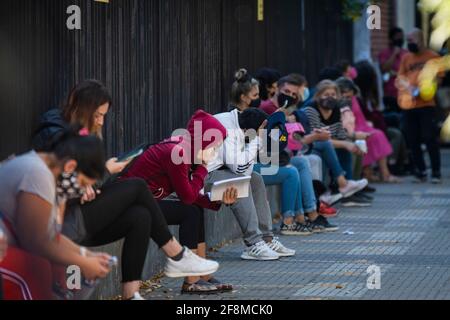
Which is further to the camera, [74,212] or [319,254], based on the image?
[319,254]

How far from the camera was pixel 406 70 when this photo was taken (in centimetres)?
1633

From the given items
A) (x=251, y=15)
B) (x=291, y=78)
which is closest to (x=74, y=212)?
(x=291, y=78)

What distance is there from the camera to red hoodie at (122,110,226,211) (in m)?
7.75

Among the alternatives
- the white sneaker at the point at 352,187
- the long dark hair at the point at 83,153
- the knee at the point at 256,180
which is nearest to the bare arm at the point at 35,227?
the long dark hair at the point at 83,153

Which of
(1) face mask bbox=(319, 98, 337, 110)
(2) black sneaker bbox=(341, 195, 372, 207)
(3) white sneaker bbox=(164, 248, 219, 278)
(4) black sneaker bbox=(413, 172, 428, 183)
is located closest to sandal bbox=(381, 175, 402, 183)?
(4) black sneaker bbox=(413, 172, 428, 183)

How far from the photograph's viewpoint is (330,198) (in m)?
13.0

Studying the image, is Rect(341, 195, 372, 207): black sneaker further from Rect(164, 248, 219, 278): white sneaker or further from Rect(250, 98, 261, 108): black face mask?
Rect(164, 248, 219, 278): white sneaker

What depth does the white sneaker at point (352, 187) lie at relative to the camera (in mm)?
13250

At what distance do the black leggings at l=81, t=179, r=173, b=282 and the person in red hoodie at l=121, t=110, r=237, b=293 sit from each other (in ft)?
2.49

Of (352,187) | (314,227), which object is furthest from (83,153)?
(352,187)

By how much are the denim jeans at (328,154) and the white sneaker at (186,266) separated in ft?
17.9

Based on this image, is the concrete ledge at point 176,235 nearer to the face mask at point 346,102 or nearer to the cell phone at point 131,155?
the cell phone at point 131,155

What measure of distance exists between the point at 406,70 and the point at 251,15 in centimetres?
400

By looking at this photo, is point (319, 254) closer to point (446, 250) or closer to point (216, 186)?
point (446, 250)
